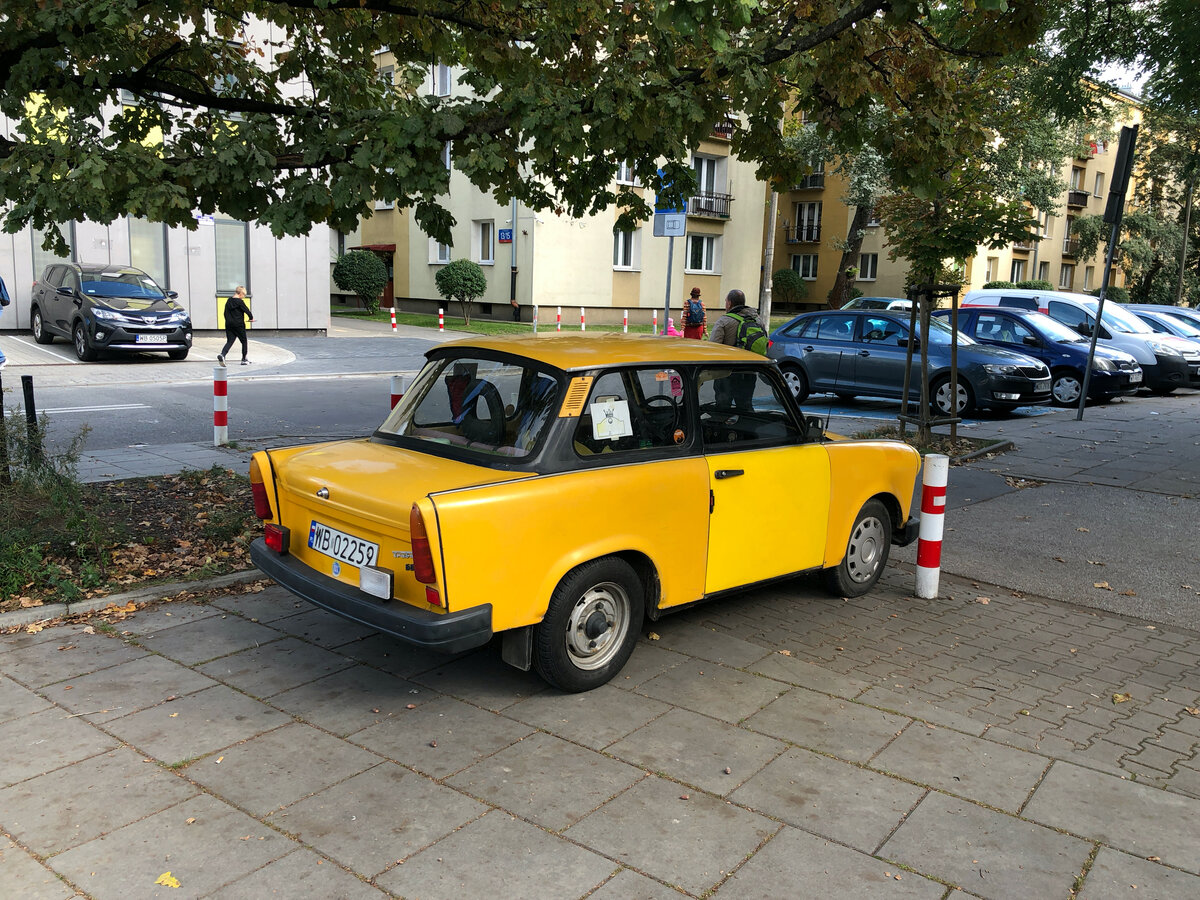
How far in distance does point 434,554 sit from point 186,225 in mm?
3838

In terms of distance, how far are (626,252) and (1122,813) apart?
33.0 metres

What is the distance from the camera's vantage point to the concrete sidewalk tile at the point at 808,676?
4816mm

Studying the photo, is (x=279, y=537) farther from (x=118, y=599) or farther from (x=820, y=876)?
(x=820, y=876)

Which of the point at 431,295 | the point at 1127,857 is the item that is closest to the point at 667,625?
the point at 1127,857

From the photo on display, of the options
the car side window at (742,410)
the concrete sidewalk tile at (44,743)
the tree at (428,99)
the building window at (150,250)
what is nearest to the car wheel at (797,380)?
the tree at (428,99)

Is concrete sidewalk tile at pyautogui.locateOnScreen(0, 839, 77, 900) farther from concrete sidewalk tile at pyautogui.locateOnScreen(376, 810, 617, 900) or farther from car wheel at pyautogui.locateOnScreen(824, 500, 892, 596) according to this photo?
car wheel at pyautogui.locateOnScreen(824, 500, 892, 596)

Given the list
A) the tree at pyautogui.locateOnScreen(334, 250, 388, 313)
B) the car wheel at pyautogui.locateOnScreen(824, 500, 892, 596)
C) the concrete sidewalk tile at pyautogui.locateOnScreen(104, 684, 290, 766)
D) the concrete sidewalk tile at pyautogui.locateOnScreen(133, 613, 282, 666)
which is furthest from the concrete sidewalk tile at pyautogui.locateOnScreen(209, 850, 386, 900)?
the tree at pyautogui.locateOnScreen(334, 250, 388, 313)

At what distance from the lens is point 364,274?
3556 centimetres

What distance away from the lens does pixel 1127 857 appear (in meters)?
3.42

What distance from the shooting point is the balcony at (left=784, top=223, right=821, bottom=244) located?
158 feet

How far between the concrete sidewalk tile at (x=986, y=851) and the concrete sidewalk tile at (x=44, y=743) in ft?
10.6

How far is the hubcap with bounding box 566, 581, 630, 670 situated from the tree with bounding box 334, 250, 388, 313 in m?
32.8

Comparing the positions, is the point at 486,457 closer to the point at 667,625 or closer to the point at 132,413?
the point at 667,625

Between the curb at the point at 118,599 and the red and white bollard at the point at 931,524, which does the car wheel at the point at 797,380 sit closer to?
the red and white bollard at the point at 931,524
